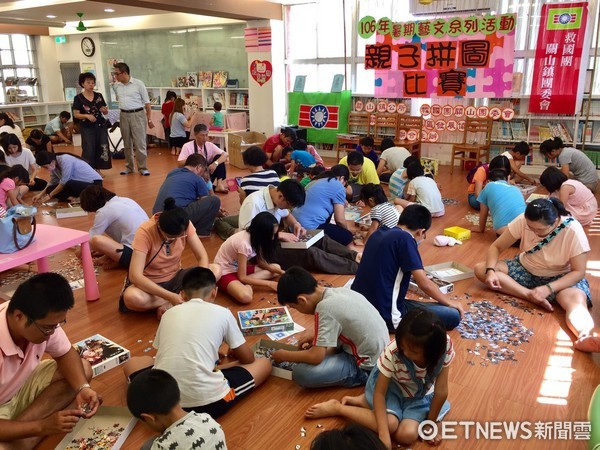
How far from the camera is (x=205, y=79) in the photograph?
1095 cm

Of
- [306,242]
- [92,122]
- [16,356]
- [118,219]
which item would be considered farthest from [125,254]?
[92,122]

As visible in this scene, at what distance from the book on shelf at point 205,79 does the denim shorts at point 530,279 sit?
852 cm

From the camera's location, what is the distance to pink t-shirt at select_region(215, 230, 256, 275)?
12.2 feet

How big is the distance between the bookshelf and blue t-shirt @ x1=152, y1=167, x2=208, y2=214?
8361mm

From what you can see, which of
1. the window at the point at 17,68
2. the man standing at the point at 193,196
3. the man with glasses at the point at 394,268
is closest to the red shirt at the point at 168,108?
the man standing at the point at 193,196

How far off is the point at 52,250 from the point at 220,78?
26.6 feet

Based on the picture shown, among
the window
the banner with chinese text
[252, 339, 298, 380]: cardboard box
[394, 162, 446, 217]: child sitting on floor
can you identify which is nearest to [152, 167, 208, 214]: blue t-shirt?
[394, 162, 446, 217]: child sitting on floor

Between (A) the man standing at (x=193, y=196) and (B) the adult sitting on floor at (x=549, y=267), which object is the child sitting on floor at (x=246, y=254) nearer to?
(A) the man standing at (x=193, y=196)

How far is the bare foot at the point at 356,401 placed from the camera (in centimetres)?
241

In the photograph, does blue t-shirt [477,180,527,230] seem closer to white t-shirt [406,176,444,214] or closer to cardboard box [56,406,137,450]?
white t-shirt [406,176,444,214]

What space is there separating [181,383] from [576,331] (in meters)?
2.45

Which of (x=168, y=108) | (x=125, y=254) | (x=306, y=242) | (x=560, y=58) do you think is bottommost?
(x=125, y=254)

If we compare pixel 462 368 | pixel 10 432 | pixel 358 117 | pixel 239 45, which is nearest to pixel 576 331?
pixel 462 368

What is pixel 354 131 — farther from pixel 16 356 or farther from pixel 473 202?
pixel 16 356
